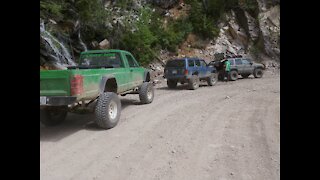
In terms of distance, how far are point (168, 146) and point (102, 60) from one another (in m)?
4.03

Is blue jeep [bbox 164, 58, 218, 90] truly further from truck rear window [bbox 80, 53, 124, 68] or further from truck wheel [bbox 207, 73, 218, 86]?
truck rear window [bbox 80, 53, 124, 68]

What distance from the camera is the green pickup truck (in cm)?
539

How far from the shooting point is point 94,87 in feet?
20.2

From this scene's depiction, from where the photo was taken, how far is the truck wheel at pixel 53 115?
6637mm

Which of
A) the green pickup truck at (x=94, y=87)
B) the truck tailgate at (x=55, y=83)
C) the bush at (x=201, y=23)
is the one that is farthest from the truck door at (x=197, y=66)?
the bush at (x=201, y=23)

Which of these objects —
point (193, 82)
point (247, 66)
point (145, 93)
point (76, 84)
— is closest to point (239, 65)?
point (247, 66)

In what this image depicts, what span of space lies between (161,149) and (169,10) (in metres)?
25.8

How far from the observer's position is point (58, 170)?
164 inches

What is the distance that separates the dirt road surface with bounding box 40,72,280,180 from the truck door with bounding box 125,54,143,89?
3.36 ft

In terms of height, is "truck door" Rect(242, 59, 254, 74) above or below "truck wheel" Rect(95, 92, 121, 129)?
above

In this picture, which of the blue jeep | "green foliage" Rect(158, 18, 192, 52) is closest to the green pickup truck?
the blue jeep

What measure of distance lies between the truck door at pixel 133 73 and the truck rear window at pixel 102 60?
0.45m
